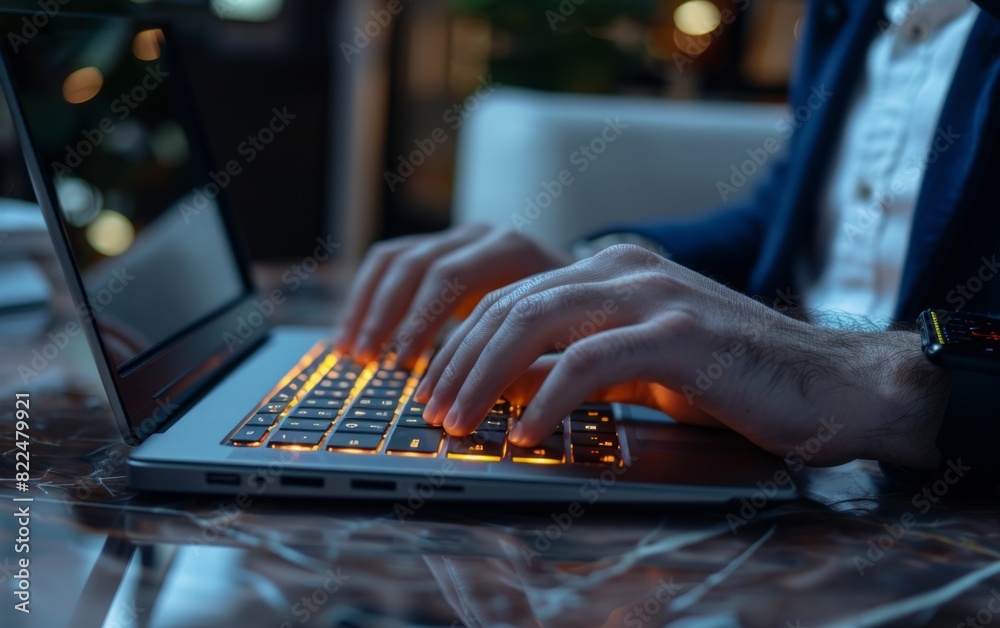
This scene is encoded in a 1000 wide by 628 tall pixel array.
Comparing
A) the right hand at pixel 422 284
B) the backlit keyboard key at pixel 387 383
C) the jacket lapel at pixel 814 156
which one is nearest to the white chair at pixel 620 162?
the jacket lapel at pixel 814 156

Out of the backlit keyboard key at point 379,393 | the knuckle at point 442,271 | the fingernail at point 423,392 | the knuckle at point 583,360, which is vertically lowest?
the backlit keyboard key at point 379,393

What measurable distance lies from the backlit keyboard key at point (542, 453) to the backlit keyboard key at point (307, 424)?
0.41 feet

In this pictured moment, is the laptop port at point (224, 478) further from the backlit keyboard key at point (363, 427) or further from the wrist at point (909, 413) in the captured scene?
the wrist at point (909, 413)

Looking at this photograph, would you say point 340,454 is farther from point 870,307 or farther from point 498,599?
point 870,307

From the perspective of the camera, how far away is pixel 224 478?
478 mm

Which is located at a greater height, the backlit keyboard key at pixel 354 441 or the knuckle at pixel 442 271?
the knuckle at pixel 442 271

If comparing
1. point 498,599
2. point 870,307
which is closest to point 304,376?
point 498,599

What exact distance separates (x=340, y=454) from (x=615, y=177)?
4.08ft

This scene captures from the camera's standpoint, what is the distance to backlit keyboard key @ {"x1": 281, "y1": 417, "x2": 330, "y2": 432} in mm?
537

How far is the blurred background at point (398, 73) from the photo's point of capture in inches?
99.8

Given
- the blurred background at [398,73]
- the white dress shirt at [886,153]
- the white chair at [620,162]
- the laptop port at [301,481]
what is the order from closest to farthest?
the laptop port at [301,481], the white dress shirt at [886,153], the white chair at [620,162], the blurred background at [398,73]

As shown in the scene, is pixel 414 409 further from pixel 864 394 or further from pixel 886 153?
pixel 886 153

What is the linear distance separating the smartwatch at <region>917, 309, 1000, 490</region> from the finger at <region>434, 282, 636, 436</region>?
196mm

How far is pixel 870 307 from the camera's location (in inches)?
38.6
